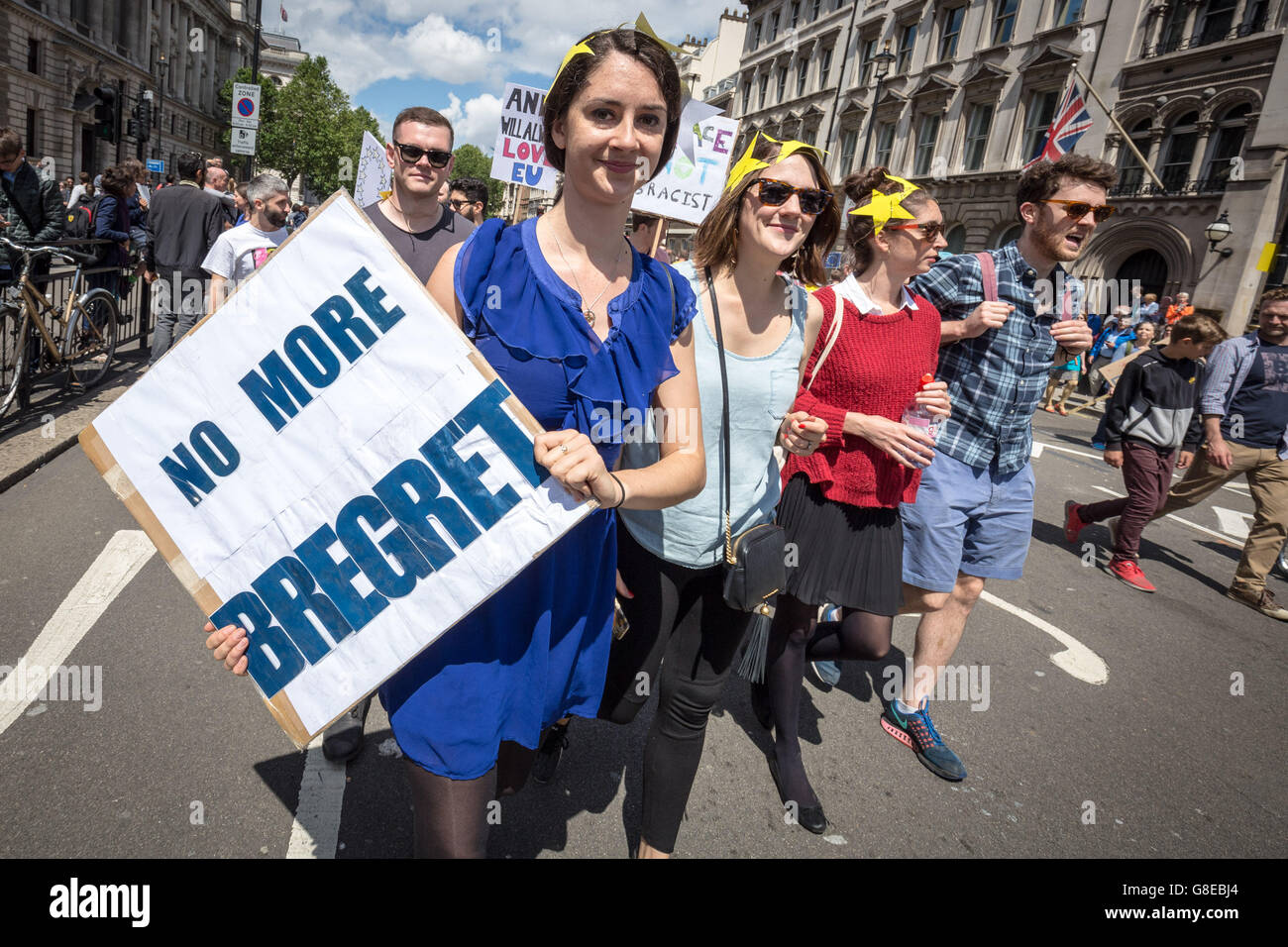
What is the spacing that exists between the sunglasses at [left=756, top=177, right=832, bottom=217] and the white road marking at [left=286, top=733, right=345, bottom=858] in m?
2.16

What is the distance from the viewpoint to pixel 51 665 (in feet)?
9.84

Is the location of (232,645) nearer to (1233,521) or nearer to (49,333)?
(49,333)

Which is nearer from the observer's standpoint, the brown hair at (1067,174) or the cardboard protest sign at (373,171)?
the brown hair at (1067,174)

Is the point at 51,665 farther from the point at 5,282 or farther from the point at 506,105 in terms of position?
the point at 506,105

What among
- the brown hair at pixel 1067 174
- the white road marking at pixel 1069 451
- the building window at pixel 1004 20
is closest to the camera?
the brown hair at pixel 1067 174

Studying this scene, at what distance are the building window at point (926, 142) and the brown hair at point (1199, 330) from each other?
2725cm

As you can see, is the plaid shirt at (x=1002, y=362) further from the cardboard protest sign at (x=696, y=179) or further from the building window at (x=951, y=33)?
the building window at (x=951, y=33)

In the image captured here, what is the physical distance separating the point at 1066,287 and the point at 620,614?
2.43m

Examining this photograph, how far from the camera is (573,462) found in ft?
4.37

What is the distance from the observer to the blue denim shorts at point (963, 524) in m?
3.05

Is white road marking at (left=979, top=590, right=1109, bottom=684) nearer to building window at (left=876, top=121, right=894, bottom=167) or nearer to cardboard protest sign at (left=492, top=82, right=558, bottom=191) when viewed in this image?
cardboard protest sign at (left=492, top=82, right=558, bottom=191)

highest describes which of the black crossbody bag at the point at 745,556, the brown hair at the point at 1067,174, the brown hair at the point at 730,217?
the brown hair at the point at 1067,174

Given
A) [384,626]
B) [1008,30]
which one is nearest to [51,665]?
[384,626]

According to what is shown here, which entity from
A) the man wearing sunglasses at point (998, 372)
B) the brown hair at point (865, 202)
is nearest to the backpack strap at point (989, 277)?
the man wearing sunglasses at point (998, 372)
